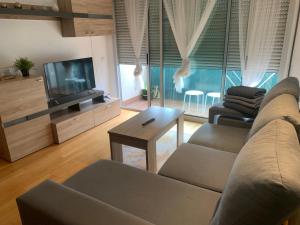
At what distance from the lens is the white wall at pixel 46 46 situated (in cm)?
283

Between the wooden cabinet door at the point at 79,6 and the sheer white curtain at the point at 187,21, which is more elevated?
the wooden cabinet door at the point at 79,6

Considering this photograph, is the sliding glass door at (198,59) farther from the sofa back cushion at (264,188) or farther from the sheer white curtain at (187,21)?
the sofa back cushion at (264,188)

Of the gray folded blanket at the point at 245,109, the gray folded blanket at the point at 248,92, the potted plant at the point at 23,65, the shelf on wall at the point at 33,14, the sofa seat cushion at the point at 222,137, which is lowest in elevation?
the sofa seat cushion at the point at 222,137

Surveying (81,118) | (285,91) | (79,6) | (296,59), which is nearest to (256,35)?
(296,59)

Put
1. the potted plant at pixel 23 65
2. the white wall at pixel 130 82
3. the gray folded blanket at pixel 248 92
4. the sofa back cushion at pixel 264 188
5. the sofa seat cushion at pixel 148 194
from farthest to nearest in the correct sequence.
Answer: the white wall at pixel 130 82, the potted plant at pixel 23 65, the gray folded blanket at pixel 248 92, the sofa seat cushion at pixel 148 194, the sofa back cushion at pixel 264 188

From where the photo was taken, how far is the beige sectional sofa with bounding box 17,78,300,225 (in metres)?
0.77

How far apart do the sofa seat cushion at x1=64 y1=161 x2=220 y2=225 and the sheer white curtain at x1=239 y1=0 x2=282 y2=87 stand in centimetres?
230

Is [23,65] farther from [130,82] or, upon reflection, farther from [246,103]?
[246,103]

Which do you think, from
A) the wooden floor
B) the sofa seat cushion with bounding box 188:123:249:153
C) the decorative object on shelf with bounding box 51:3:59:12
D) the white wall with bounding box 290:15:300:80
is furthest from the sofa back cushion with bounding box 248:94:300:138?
the decorative object on shelf with bounding box 51:3:59:12

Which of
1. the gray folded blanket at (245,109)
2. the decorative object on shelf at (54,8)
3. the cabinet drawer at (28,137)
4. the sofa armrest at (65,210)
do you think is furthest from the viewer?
the decorative object on shelf at (54,8)

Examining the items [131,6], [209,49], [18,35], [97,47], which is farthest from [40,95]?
[209,49]

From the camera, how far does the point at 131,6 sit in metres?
3.85

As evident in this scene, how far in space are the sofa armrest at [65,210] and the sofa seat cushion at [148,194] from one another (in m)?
0.22

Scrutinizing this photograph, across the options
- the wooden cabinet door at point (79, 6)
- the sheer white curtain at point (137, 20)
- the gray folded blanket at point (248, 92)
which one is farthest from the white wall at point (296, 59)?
the wooden cabinet door at point (79, 6)
